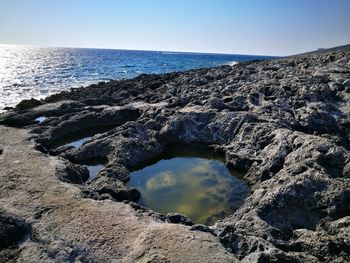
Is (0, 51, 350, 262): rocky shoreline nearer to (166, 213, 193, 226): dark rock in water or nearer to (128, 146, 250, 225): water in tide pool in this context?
(166, 213, 193, 226): dark rock in water

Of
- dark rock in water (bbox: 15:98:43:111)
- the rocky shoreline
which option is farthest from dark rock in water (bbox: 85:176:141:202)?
dark rock in water (bbox: 15:98:43:111)

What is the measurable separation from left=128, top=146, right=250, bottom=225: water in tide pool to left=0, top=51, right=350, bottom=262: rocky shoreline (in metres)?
0.98

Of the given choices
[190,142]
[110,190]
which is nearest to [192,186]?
[110,190]

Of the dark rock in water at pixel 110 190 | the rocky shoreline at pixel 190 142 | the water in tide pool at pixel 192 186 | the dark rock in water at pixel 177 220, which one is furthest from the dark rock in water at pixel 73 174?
the dark rock in water at pixel 177 220

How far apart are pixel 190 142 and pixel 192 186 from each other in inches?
256

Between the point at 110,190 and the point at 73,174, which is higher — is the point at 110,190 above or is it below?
above

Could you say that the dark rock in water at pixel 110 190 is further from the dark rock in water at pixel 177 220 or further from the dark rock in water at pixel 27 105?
the dark rock in water at pixel 27 105

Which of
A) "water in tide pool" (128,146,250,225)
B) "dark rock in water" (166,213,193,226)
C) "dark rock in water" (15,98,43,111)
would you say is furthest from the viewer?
"dark rock in water" (15,98,43,111)

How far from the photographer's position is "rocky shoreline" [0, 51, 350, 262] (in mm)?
10297

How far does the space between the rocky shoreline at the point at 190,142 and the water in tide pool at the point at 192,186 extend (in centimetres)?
98

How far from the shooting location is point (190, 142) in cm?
2442

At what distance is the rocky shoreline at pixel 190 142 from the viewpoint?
1030 centimetres

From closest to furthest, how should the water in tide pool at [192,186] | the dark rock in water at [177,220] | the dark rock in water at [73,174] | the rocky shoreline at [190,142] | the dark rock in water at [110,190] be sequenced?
the rocky shoreline at [190,142] → the dark rock in water at [177,220] → the dark rock in water at [110,190] → the dark rock in water at [73,174] → the water in tide pool at [192,186]

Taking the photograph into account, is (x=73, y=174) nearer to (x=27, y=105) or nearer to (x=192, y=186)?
(x=192, y=186)
